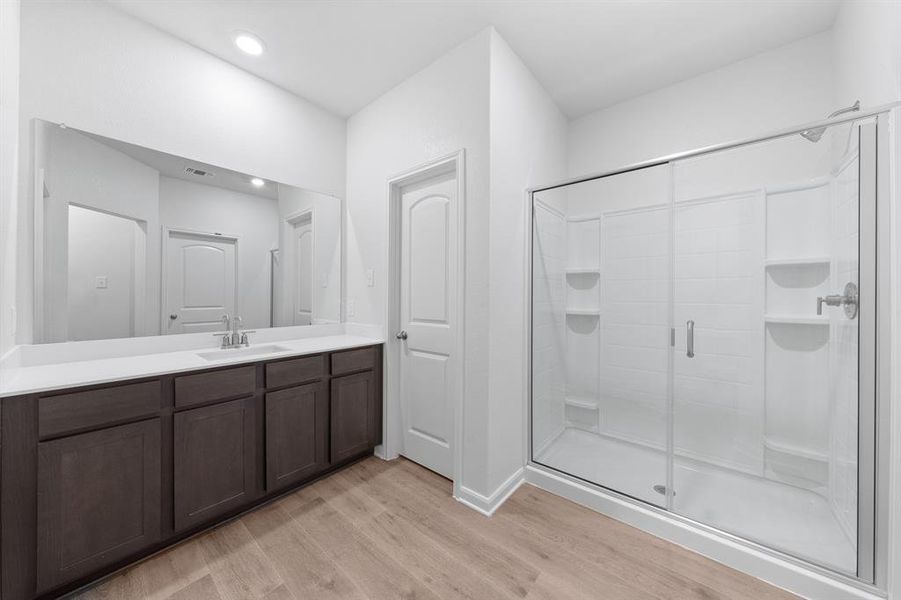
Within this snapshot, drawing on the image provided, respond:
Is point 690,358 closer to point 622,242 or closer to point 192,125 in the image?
point 622,242

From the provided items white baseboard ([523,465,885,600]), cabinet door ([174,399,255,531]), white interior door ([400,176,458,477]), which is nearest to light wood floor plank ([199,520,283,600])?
cabinet door ([174,399,255,531])

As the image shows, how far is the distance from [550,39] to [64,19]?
262 centimetres

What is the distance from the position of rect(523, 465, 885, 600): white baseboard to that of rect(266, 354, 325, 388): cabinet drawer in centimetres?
168

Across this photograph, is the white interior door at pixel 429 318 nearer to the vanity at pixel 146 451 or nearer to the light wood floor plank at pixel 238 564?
the vanity at pixel 146 451

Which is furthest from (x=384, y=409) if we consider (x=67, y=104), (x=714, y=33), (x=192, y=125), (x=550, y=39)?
(x=714, y=33)

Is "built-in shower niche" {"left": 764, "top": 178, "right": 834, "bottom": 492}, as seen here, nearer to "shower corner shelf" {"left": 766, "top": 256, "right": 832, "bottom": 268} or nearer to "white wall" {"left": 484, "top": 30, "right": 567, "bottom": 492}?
"shower corner shelf" {"left": 766, "top": 256, "right": 832, "bottom": 268}

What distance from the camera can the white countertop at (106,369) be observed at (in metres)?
1.30

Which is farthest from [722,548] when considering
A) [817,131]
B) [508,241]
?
[817,131]

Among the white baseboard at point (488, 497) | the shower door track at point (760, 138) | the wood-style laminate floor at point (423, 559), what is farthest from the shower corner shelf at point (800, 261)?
the white baseboard at point (488, 497)

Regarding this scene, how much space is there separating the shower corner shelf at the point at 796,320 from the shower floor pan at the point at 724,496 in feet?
2.87

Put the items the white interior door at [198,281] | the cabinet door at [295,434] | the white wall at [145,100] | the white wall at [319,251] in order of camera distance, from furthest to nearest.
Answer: the white wall at [319,251] < the white interior door at [198,281] < the cabinet door at [295,434] < the white wall at [145,100]

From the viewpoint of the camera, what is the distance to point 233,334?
2262 mm

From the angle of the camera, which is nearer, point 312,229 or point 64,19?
point 64,19

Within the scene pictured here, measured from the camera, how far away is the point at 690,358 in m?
1.99
